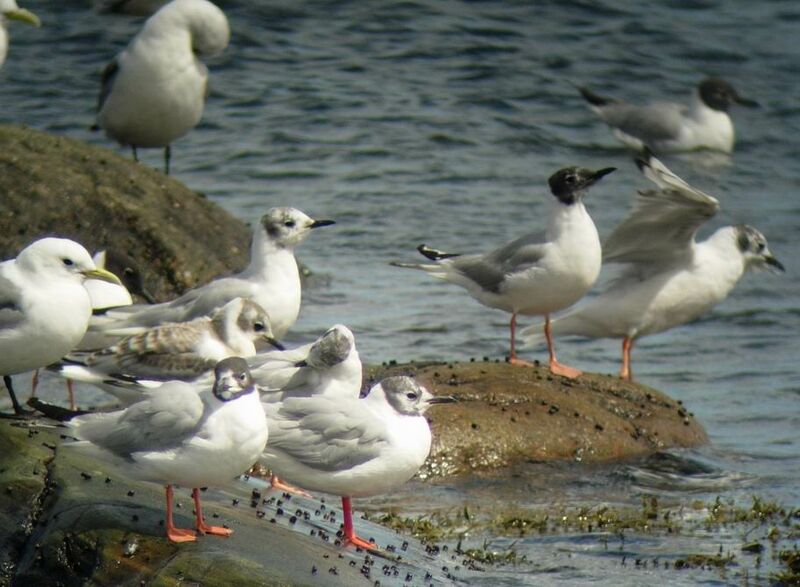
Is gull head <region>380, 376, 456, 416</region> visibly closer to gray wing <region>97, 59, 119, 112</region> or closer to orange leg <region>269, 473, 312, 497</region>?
orange leg <region>269, 473, 312, 497</region>

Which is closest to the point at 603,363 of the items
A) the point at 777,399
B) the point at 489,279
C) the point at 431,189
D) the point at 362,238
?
the point at 777,399

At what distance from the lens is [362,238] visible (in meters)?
17.5

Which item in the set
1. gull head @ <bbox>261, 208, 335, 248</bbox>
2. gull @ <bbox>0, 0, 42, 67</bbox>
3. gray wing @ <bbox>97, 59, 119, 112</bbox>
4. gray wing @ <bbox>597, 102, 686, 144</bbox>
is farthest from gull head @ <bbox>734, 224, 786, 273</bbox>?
gray wing @ <bbox>597, 102, 686, 144</bbox>

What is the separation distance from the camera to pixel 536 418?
10422 millimetres

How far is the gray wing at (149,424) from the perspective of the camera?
6.60 meters

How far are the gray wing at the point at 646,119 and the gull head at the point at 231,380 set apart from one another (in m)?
15.6

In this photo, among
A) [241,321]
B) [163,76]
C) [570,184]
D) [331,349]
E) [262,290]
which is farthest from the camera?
[163,76]

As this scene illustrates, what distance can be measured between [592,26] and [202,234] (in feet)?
39.2

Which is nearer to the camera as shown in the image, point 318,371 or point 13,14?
point 318,371

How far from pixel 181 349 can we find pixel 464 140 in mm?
12991

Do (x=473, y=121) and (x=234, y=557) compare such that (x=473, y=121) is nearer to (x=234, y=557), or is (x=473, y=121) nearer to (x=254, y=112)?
(x=254, y=112)

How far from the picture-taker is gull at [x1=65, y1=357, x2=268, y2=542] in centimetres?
653

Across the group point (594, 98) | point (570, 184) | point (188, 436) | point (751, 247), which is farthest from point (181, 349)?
point (594, 98)

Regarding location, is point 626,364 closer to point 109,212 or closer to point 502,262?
point 502,262
